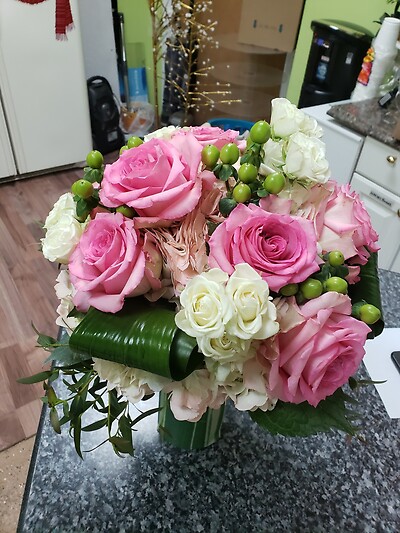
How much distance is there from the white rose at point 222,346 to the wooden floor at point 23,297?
3.37 ft

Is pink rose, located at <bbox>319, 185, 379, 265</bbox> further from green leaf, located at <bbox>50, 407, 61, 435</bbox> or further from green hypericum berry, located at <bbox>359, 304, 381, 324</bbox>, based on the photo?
green leaf, located at <bbox>50, 407, 61, 435</bbox>

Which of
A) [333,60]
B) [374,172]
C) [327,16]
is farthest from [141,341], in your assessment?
[327,16]

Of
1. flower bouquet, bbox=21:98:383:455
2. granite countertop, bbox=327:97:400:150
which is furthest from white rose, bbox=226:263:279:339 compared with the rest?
granite countertop, bbox=327:97:400:150

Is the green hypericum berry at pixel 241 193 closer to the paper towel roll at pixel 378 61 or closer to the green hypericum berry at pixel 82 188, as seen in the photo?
the green hypericum berry at pixel 82 188

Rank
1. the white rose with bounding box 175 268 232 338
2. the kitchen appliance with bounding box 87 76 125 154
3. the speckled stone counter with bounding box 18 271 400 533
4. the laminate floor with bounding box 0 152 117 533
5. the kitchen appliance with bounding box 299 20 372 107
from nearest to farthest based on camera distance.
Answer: the white rose with bounding box 175 268 232 338, the speckled stone counter with bounding box 18 271 400 533, the laminate floor with bounding box 0 152 117 533, the kitchen appliance with bounding box 299 20 372 107, the kitchen appliance with bounding box 87 76 125 154

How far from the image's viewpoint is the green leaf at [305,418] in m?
0.51

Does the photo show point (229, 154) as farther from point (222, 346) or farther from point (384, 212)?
point (384, 212)

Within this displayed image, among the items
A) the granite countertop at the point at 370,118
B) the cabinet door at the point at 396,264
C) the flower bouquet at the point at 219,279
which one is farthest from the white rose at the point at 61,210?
the cabinet door at the point at 396,264

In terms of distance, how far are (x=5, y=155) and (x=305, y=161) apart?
8.59 ft

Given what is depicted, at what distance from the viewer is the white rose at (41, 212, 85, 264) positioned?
0.51 m

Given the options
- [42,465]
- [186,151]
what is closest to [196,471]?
[42,465]

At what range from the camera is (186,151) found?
0.52m

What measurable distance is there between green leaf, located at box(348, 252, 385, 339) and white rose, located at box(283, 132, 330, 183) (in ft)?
0.43

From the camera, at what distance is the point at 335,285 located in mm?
466
